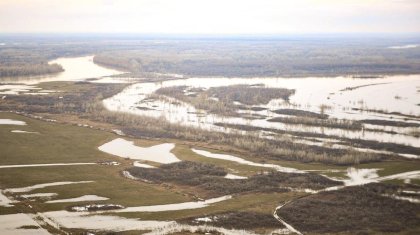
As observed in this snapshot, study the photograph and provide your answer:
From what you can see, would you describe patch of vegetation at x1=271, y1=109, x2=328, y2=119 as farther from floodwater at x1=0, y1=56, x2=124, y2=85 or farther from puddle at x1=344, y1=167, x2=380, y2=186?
floodwater at x1=0, y1=56, x2=124, y2=85

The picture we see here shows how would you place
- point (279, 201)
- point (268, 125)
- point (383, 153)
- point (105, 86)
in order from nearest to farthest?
point (279, 201), point (383, 153), point (268, 125), point (105, 86)

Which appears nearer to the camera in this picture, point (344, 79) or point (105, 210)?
point (105, 210)

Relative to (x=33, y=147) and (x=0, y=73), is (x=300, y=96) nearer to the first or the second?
(x=33, y=147)

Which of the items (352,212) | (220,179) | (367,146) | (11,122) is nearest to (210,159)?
(220,179)

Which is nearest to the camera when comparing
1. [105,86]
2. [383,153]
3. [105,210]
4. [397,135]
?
[105,210]

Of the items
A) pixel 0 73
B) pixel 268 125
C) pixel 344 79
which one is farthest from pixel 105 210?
pixel 0 73

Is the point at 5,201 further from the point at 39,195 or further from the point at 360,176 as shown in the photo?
the point at 360,176

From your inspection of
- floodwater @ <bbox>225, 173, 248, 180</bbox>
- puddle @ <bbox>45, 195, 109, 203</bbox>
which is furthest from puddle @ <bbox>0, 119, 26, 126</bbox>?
floodwater @ <bbox>225, 173, 248, 180</bbox>
